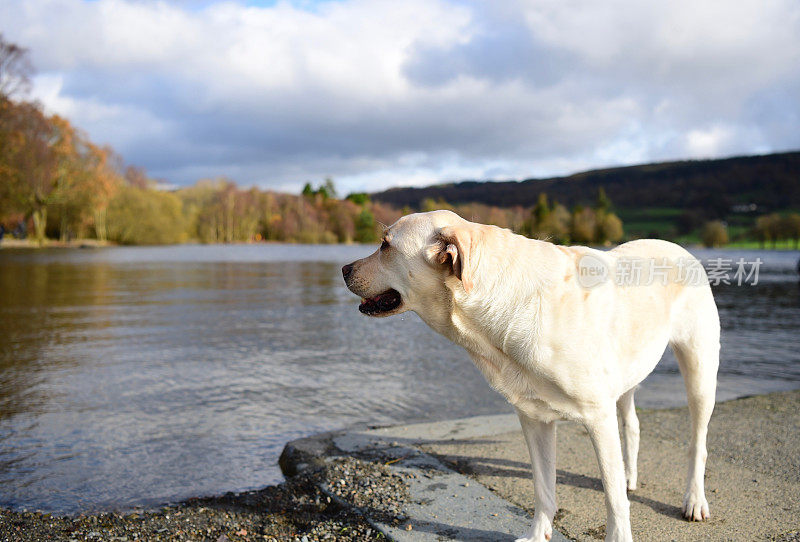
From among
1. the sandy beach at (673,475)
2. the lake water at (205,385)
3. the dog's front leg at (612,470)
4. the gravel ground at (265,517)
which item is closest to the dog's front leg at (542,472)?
the sandy beach at (673,475)

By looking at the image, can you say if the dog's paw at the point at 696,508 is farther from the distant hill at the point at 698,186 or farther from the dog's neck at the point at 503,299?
the distant hill at the point at 698,186

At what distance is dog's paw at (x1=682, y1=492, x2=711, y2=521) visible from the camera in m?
4.09

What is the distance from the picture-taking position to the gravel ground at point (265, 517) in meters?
3.86

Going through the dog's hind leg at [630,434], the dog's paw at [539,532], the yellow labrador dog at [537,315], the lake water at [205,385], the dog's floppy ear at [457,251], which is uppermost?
the dog's floppy ear at [457,251]

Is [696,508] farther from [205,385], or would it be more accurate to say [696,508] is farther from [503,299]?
[205,385]

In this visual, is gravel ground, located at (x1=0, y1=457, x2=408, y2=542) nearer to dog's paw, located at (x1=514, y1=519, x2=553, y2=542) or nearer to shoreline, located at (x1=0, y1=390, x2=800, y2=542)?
shoreline, located at (x1=0, y1=390, x2=800, y2=542)

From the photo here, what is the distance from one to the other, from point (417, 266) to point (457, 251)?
1.04 feet

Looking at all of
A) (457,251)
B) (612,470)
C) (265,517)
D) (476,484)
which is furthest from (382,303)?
(265,517)

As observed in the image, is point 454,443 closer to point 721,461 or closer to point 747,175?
point 721,461

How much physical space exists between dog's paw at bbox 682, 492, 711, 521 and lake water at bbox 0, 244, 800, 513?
3.61 meters

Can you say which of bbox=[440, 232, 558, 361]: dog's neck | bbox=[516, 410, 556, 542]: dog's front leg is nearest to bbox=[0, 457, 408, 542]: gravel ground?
bbox=[516, 410, 556, 542]: dog's front leg

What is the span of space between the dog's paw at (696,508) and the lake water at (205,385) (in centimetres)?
361

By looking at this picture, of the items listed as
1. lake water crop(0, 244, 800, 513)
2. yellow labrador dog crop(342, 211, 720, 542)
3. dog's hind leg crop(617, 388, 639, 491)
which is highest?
yellow labrador dog crop(342, 211, 720, 542)

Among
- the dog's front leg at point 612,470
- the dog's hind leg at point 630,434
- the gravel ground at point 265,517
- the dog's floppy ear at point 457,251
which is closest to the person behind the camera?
the dog's floppy ear at point 457,251
